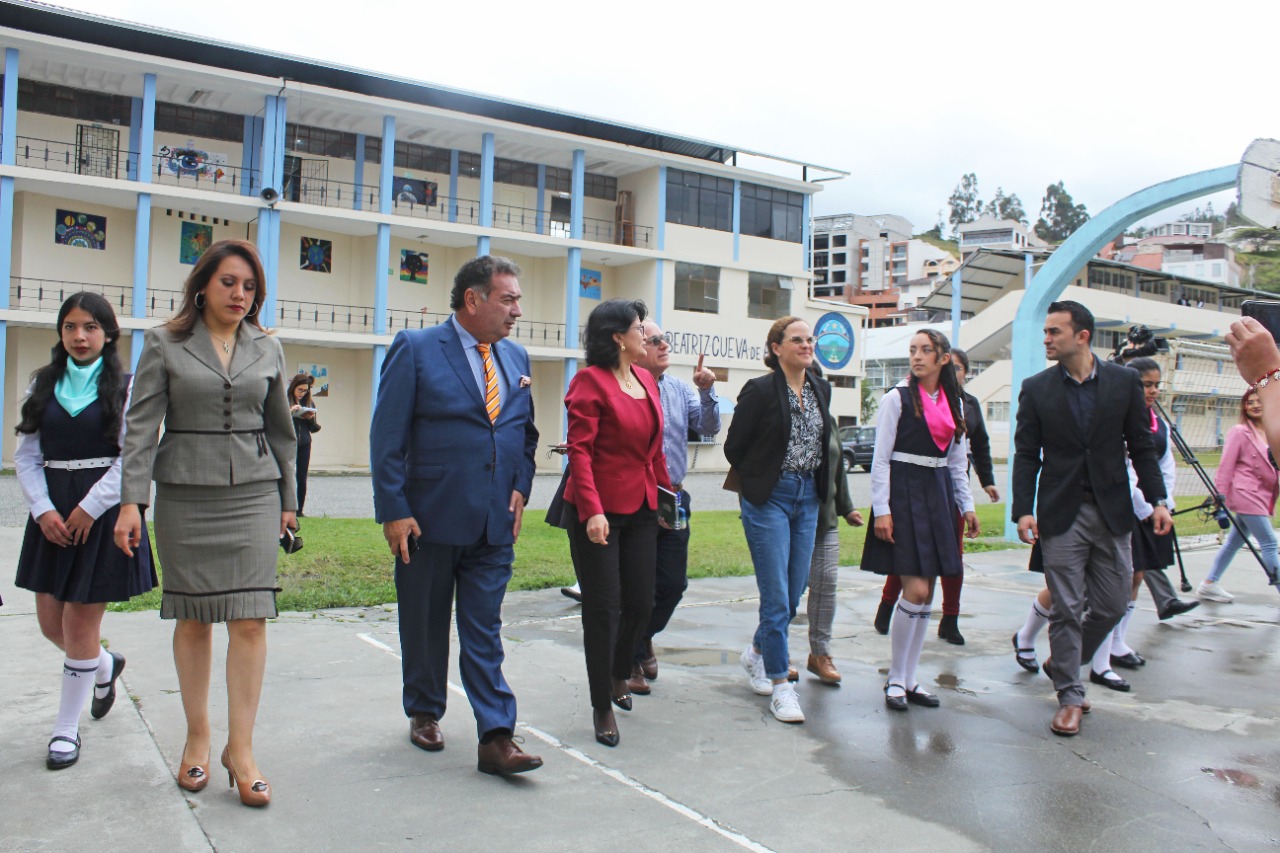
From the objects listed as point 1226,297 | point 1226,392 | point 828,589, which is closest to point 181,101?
point 1226,392

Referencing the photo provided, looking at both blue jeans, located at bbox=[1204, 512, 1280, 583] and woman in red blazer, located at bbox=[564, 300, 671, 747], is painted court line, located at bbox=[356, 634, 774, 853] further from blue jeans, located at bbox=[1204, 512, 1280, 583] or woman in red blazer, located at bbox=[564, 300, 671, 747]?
blue jeans, located at bbox=[1204, 512, 1280, 583]

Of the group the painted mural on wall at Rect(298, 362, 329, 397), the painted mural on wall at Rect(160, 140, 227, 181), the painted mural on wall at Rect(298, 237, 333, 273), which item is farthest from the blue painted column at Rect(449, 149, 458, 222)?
the painted mural on wall at Rect(160, 140, 227, 181)

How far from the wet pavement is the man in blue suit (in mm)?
381

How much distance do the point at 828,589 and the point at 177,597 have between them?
11.3 ft

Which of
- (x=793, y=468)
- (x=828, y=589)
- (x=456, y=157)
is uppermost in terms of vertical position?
(x=456, y=157)

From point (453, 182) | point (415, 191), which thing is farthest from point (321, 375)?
point (453, 182)

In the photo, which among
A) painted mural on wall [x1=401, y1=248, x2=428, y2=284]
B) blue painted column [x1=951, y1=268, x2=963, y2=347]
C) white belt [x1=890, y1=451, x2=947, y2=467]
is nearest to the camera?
white belt [x1=890, y1=451, x2=947, y2=467]

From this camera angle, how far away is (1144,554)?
6461 millimetres

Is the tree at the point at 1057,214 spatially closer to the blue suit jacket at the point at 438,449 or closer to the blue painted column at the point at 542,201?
the blue painted column at the point at 542,201

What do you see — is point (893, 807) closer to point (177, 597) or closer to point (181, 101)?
point (177, 597)

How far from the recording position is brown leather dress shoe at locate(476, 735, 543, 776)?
3975 millimetres

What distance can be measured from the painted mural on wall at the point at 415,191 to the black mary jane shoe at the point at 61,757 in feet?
101

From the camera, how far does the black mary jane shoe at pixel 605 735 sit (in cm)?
453

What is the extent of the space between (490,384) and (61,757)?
85.4 inches
